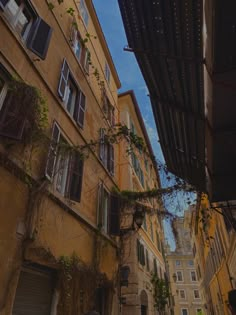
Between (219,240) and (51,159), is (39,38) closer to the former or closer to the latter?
(51,159)

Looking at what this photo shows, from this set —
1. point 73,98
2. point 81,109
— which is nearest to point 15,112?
point 81,109

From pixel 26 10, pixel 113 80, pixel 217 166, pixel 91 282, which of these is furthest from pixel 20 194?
pixel 113 80

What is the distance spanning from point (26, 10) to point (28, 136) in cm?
410

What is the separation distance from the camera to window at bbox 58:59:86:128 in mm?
8226

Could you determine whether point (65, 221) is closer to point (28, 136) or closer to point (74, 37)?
point (28, 136)

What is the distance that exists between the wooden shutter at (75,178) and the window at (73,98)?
5.56ft

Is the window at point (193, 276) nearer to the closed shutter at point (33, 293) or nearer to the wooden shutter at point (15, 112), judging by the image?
the closed shutter at point (33, 293)

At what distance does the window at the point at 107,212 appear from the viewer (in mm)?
9031

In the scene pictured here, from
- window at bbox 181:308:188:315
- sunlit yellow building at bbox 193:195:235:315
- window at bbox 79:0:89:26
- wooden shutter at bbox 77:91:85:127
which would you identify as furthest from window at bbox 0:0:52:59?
window at bbox 181:308:188:315

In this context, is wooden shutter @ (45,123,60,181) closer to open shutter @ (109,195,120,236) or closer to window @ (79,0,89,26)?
open shutter @ (109,195,120,236)

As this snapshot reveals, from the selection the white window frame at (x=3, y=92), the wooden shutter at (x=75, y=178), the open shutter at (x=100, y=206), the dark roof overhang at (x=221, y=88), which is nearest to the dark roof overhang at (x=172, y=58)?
the dark roof overhang at (x=221, y=88)

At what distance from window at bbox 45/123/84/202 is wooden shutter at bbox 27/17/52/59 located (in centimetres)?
194

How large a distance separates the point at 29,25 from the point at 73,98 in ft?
9.17

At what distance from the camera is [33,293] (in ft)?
16.6
